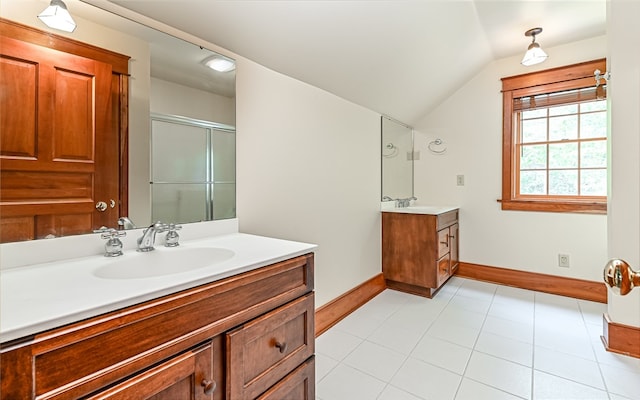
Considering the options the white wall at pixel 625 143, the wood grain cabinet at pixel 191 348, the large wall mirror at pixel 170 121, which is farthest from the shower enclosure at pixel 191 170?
the white wall at pixel 625 143

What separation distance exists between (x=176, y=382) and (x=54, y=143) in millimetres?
920

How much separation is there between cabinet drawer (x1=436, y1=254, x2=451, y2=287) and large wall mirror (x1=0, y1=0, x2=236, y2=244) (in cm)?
206

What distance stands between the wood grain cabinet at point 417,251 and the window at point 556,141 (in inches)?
34.9

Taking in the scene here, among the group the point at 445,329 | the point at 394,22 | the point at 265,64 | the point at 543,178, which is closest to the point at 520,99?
the point at 543,178

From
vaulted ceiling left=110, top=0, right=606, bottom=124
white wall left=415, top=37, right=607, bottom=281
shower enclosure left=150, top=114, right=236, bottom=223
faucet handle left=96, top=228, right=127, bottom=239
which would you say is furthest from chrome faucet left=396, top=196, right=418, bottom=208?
faucet handle left=96, top=228, right=127, bottom=239

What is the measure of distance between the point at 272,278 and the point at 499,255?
119 inches

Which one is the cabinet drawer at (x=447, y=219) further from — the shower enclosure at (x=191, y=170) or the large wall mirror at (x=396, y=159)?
the shower enclosure at (x=191, y=170)

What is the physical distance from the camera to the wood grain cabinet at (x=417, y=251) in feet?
8.95

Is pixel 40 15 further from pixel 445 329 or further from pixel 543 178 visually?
pixel 543 178

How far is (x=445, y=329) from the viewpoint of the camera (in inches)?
86.6

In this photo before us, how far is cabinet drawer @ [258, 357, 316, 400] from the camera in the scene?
3.41 feet

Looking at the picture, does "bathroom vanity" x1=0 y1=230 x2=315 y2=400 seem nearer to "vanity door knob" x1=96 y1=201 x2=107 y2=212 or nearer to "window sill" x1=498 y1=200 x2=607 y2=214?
"vanity door knob" x1=96 y1=201 x2=107 y2=212

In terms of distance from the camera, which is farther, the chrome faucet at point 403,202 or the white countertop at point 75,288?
the chrome faucet at point 403,202

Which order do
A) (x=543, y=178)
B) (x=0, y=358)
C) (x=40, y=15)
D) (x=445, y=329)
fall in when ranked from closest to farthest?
(x=0, y=358) < (x=40, y=15) < (x=445, y=329) < (x=543, y=178)
